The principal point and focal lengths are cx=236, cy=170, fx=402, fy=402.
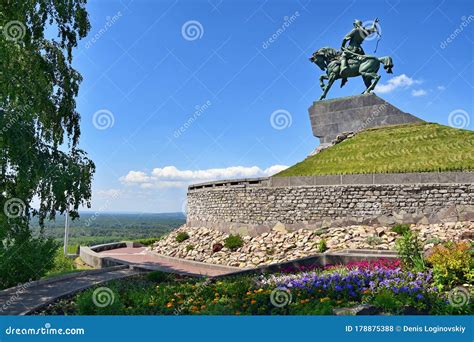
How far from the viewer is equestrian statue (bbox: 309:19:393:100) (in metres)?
29.3

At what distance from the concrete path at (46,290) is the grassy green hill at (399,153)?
12.3m

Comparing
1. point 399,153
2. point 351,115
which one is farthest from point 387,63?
point 399,153

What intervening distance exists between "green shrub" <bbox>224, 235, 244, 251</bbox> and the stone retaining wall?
1.01 m

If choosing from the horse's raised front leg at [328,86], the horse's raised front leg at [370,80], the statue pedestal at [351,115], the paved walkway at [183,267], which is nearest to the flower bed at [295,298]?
the paved walkway at [183,267]

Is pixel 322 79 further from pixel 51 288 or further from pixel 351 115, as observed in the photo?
pixel 51 288

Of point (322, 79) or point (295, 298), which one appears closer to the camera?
point (295, 298)

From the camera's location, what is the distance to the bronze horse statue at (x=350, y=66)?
95.8 feet

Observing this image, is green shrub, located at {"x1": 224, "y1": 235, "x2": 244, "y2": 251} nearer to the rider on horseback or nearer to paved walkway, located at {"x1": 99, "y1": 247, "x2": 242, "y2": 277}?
paved walkway, located at {"x1": 99, "y1": 247, "x2": 242, "y2": 277}

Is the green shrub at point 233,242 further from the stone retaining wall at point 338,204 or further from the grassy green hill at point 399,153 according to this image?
the grassy green hill at point 399,153

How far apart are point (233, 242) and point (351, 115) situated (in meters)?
15.1

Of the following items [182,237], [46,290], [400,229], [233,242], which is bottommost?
[46,290]

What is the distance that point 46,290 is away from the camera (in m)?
11.5

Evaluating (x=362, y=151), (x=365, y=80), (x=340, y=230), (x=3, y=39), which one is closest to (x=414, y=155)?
(x=362, y=151)

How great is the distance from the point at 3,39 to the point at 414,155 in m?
19.2
